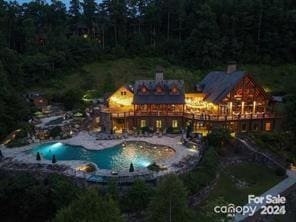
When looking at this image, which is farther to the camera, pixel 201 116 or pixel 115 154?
pixel 201 116

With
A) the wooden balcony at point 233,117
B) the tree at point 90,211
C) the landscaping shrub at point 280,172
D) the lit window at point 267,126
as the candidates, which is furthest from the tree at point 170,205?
the lit window at point 267,126

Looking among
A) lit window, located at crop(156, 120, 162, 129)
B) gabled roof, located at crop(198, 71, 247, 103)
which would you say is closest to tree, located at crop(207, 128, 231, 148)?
gabled roof, located at crop(198, 71, 247, 103)

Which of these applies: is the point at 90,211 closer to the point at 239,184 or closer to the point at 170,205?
the point at 170,205

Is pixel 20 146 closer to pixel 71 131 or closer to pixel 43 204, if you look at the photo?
pixel 71 131

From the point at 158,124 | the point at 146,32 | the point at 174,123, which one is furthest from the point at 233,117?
the point at 146,32

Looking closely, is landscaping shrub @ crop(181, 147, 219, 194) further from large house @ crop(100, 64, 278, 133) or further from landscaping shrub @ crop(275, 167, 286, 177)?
large house @ crop(100, 64, 278, 133)
